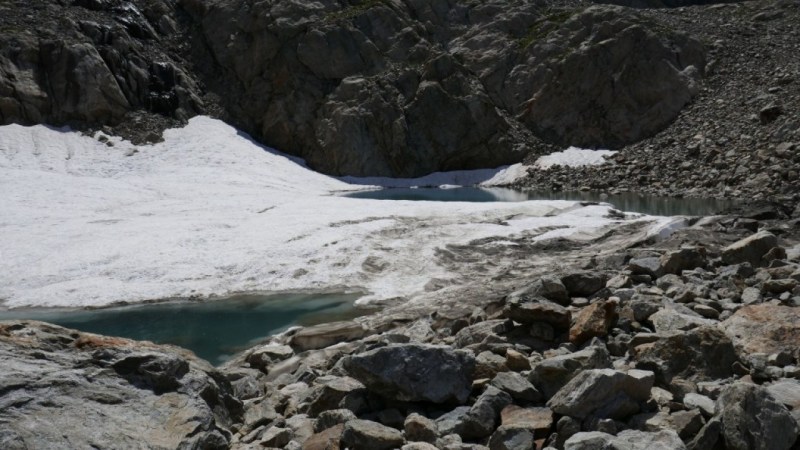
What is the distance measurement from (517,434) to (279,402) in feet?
13.3

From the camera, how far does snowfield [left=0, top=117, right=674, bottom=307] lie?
23.3 meters

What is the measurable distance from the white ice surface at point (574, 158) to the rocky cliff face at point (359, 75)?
89.0 inches

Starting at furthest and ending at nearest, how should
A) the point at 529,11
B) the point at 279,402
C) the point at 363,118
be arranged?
1. the point at 529,11
2. the point at 363,118
3. the point at 279,402

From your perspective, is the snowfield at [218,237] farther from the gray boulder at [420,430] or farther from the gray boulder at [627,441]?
the gray boulder at [627,441]

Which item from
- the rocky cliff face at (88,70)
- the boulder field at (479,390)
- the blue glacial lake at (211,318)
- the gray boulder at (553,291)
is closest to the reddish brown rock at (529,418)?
the boulder field at (479,390)

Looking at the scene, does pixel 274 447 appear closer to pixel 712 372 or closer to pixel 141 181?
pixel 712 372

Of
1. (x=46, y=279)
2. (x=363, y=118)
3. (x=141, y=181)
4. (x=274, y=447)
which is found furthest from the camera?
(x=363, y=118)

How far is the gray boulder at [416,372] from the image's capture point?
8062 millimetres

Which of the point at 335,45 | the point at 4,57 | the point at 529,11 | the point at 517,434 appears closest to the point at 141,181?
the point at 4,57

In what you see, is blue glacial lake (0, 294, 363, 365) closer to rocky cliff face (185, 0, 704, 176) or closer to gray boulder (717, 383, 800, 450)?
gray boulder (717, 383, 800, 450)

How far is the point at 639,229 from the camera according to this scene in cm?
2628

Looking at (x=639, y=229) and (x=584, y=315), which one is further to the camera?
(x=639, y=229)

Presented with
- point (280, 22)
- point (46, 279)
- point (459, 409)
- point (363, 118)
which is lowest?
point (46, 279)

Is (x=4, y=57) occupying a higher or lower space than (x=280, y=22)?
lower
